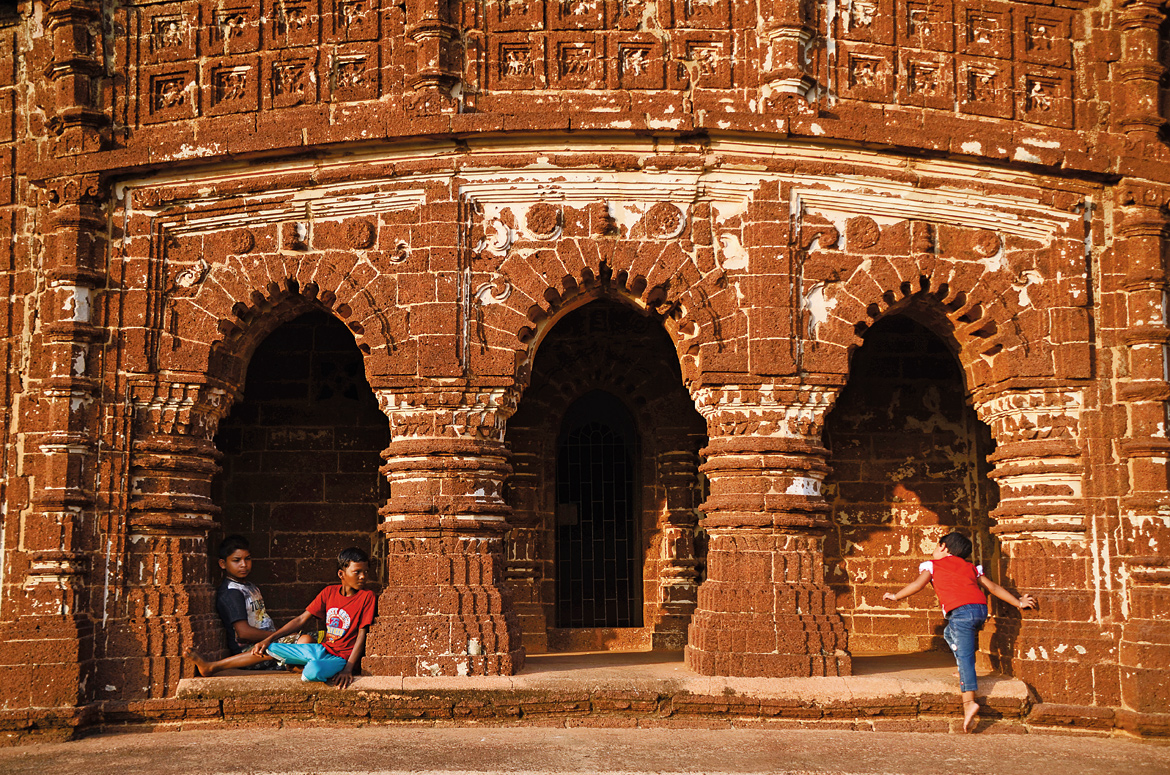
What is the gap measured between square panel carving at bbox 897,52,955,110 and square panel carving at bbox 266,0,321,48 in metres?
4.52

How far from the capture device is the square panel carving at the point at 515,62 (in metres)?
8.05

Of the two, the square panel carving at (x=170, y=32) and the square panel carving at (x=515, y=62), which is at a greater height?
the square panel carving at (x=170, y=32)

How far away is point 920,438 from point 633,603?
10.4 ft

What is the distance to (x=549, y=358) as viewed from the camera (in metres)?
10.3

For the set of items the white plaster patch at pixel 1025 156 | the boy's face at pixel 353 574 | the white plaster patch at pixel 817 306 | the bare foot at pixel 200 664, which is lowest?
the bare foot at pixel 200 664

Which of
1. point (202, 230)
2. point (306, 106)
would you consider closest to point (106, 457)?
point (202, 230)

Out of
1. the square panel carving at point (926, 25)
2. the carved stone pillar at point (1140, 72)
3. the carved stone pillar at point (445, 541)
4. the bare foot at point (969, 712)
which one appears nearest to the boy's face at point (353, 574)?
the carved stone pillar at point (445, 541)

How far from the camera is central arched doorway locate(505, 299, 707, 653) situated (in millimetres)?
10008

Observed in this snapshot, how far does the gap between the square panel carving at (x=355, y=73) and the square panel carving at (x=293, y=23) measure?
0.24 m

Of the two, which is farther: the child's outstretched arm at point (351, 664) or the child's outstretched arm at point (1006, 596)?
the child's outstretched arm at point (1006, 596)

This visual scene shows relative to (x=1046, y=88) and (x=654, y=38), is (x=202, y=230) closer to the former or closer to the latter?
(x=654, y=38)

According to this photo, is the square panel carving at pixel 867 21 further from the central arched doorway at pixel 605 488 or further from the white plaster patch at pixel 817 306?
the central arched doorway at pixel 605 488

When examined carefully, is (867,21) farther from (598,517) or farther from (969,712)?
(969,712)

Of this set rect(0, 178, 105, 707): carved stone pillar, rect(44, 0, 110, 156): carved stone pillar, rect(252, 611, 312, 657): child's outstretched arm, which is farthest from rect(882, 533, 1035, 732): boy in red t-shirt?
rect(44, 0, 110, 156): carved stone pillar
